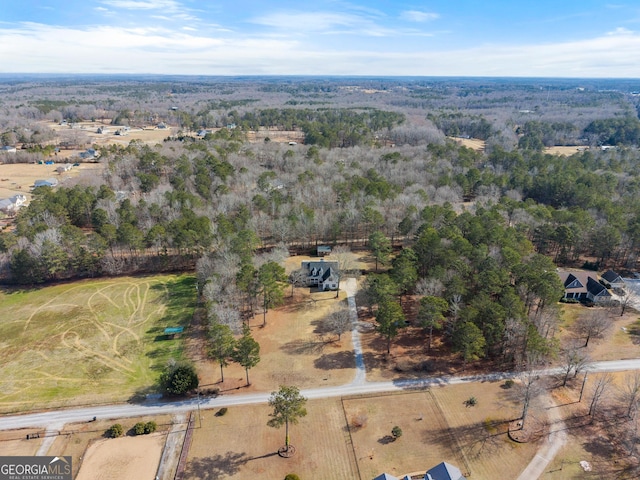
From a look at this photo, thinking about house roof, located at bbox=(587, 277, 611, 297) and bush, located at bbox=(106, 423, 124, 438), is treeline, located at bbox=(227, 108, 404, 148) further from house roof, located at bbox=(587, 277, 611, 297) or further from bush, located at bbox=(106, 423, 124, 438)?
bush, located at bbox=(106, 423, 124, 438)

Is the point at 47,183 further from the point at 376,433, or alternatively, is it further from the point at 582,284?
the point at 582,284

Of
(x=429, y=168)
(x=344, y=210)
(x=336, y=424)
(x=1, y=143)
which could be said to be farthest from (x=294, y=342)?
(x=1, y=143)

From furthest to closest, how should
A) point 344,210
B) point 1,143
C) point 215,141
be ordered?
point 1,143 → point 215,141 → point 344,210

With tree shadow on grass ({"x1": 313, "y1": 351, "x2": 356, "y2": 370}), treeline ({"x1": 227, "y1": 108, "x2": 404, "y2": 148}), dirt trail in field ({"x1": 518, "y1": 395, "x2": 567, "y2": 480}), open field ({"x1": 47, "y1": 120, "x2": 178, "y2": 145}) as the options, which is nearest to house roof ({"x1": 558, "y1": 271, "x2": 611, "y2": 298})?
dirt trail in field ({"x1": 518, "y1": 395, "x2": 567, "y2": 480})

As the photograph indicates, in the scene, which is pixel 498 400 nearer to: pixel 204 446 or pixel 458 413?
pixel 458 413

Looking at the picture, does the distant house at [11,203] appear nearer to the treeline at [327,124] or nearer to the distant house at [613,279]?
the treeline at [327,124]

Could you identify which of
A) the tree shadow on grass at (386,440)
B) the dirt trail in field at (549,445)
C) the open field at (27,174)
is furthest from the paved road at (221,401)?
the open field at (27,174)
